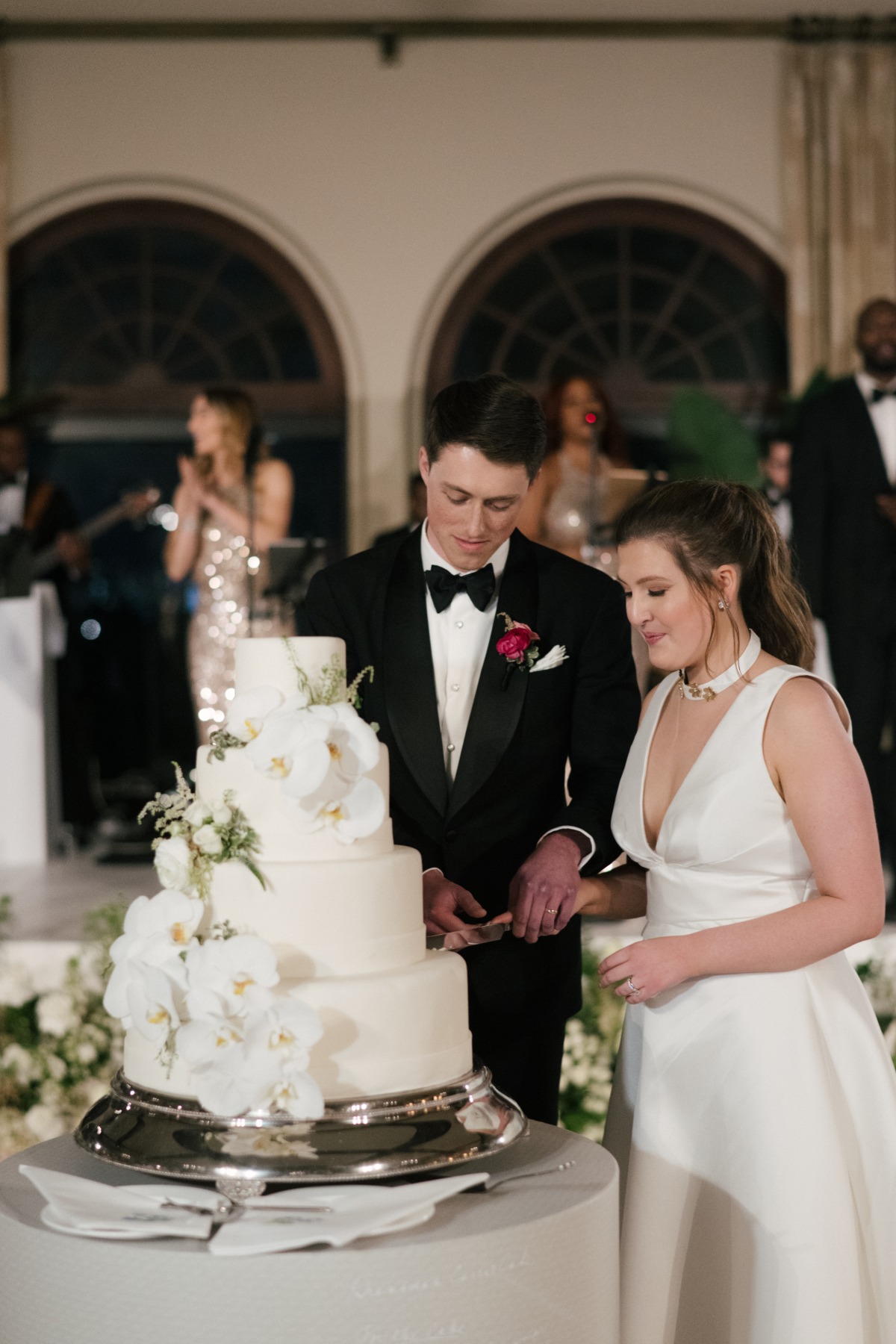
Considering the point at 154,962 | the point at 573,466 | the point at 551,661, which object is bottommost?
the point at 154,962

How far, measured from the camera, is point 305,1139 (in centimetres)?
170

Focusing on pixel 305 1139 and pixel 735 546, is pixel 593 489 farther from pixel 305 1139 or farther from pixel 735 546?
pixel 305 1139

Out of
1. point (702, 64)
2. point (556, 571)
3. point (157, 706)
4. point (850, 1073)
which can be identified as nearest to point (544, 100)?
point (702, 64)

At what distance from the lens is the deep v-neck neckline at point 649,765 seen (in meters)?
2.22

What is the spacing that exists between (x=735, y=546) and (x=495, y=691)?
18.7 inches

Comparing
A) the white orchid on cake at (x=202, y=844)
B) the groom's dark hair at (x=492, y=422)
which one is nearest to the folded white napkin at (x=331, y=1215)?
the white orchid on cake at (x=202, y=844)

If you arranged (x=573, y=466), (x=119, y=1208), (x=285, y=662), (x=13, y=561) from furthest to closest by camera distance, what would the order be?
(x=573, y=466), (x=13, y=561), (x=285, y=662), (x=119, y=1208)

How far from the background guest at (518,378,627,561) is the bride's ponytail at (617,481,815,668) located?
4.54 meters

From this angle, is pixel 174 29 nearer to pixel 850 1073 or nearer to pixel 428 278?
pixel 428 278

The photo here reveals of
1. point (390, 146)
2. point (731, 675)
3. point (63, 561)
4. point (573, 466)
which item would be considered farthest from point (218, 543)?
point (731, 675)

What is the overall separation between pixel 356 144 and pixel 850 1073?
6.94m

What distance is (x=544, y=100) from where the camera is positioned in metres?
8.06

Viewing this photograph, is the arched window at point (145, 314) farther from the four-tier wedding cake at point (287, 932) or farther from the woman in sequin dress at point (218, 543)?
the four-tier wedding cake at point (287, 932)

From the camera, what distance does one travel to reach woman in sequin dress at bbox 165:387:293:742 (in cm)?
626
